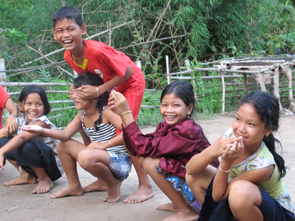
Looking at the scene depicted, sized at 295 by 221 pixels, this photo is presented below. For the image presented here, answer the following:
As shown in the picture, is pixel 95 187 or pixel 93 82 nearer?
pixel 93 82

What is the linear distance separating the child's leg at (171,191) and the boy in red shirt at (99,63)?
426 millimetres

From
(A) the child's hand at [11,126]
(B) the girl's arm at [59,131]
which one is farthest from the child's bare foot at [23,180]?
(B) the girl's arm at [59,131]

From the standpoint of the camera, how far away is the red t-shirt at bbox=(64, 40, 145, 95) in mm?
2832

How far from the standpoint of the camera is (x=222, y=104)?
7.68 meters

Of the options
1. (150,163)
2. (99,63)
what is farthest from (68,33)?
(150,163)

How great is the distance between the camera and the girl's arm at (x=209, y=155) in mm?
1764

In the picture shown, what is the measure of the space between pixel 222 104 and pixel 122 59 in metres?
5.06

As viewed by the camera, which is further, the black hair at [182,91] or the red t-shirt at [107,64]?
the red t-shirt at [107,64]

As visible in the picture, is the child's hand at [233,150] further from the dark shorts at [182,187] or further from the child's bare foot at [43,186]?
the child's bare foot at [43,186]

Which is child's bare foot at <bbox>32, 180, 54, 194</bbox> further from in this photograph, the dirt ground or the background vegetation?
the background vegetation

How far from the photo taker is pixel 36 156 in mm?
3154

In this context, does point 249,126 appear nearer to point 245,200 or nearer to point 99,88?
point 245,200

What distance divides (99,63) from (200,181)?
4.15ft

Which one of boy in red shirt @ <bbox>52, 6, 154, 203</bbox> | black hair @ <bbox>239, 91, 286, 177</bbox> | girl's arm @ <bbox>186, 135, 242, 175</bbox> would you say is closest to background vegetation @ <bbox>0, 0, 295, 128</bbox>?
boy in red shirt @ <bbox>52, 6, 154, 203</bbox>
